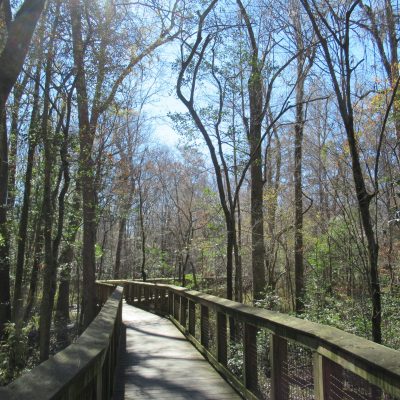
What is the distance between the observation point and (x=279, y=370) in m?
4.01

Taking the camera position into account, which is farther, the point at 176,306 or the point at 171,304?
the point at 171,304

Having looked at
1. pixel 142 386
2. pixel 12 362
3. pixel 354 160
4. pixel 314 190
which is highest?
pixel 314 190

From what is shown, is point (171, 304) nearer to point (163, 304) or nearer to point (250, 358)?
point (163, 304)

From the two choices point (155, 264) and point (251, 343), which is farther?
point (155, 264)

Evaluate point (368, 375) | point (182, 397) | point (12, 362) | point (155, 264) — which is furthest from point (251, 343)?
point (155, 264)

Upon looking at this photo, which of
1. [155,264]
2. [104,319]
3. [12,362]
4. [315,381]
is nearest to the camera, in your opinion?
[315,381]

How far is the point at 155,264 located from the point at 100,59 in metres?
25.1

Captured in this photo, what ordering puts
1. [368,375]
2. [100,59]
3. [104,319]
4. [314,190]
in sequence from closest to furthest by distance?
[368,375]
[104,319]
[100,59]
[314,190]

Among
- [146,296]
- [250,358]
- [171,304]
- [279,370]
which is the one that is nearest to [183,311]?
[171,304]

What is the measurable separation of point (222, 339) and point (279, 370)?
2.23 meters

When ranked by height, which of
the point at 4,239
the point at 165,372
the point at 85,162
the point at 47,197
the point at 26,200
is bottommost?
the point at 165,372

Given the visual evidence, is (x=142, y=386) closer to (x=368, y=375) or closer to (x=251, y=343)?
(x=251, y=343)

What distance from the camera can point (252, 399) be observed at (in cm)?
467

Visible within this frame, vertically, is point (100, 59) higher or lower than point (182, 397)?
higher
